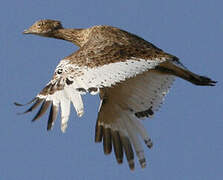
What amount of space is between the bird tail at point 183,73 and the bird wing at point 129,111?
0.13m

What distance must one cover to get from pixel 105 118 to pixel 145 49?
1.17 metres

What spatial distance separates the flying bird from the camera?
9953 millimetres

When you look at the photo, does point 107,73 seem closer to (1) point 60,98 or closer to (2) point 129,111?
(1) point 60,98

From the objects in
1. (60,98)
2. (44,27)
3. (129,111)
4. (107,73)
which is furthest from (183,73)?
(44,27)

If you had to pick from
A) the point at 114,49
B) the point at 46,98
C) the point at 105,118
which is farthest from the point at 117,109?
the point at 46,98

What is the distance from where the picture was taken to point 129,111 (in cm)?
1145

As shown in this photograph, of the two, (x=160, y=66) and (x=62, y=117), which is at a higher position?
(x=160, y=66)

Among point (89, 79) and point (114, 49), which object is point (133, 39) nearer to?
point (114, 49)

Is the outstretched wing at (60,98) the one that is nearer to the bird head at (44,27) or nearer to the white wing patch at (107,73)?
the white wing patch at (107,73)

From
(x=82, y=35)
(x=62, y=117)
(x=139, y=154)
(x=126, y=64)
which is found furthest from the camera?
(x=82, y=35)

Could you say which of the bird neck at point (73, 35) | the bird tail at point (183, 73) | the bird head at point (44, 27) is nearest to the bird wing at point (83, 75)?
the bird tail at point (183, 73)

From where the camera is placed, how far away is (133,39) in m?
11.8

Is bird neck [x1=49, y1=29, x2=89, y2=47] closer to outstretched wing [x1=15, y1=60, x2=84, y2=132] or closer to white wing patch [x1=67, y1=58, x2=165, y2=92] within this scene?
white wing patch [x1=67, y1=58, x2=165, y2=92]

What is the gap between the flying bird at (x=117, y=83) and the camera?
9953 mm
